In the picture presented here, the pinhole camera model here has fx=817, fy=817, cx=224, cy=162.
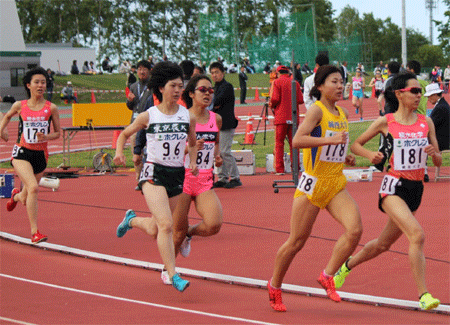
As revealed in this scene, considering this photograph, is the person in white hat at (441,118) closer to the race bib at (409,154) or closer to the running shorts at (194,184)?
the running shorts at (194,184)

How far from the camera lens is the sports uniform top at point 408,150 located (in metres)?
6.55

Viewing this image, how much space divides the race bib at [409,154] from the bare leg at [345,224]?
509mm

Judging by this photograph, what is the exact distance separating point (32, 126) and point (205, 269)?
10.1ft

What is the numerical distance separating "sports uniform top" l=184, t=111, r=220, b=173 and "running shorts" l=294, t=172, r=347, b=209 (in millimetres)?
1885

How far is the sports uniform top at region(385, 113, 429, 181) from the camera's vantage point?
6.55 meters

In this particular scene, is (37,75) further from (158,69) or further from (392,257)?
(392,257)

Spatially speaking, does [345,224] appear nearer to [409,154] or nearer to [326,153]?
[326,153]

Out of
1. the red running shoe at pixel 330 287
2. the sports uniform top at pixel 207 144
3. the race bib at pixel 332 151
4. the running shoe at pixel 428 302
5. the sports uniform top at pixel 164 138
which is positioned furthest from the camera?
the sports uniform top at pixel 207 144

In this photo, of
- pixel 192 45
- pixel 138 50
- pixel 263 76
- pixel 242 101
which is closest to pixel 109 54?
pixel 138 50

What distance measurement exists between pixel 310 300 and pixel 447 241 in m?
2.92

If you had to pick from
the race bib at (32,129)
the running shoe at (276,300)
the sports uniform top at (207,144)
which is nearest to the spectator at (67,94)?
the race bib at (32,129)

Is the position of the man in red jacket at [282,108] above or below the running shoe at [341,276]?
above

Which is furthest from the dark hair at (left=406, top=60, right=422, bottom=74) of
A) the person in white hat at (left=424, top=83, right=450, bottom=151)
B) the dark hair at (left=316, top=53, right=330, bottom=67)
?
the dark hair at (left=316, top=53, right=330, bottom=67)

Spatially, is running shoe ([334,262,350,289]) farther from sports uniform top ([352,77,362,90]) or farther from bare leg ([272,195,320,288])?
sports uniform top ([352,77,362,90])
